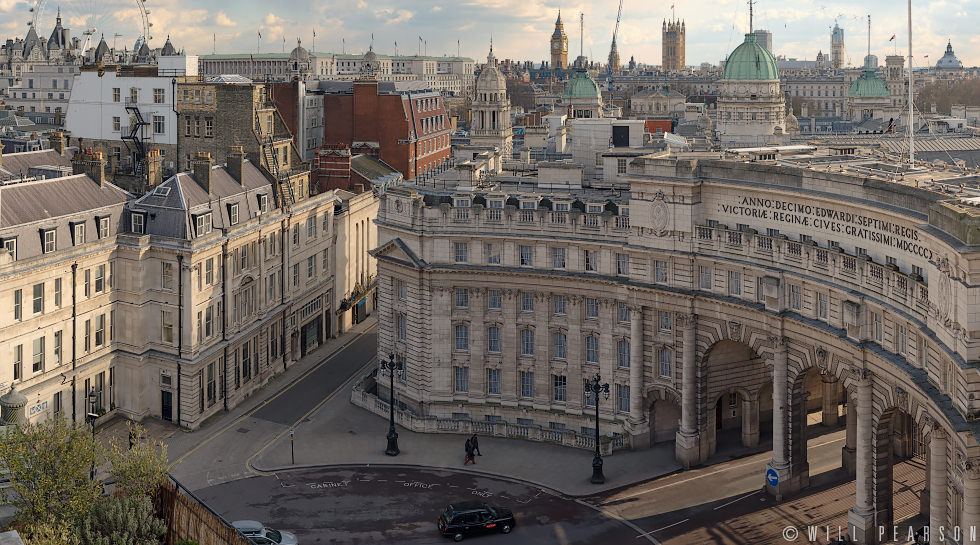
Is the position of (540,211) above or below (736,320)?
above

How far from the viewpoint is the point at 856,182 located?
64250 millimetres

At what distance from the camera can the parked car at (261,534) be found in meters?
61.7

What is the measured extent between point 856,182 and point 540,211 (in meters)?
23.5

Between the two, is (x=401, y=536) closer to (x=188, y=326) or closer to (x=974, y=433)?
(x=188, y=326)

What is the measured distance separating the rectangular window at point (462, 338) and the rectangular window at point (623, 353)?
10867 mm

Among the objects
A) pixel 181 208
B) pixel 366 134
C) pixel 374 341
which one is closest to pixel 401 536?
pixel 181 208

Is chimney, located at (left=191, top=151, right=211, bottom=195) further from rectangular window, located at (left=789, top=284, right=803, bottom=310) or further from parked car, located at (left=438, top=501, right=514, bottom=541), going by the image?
rectangular window, located at (left=789, top=284, right=803, bottom=310)

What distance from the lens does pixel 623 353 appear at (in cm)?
8050

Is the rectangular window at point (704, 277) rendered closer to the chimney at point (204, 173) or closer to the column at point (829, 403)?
the column at point (829, 403)

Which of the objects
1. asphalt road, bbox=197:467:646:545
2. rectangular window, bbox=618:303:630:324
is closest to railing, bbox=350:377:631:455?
asphalt road, bbox=197:467:646:545

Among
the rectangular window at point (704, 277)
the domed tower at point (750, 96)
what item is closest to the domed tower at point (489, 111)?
the domed tower at point (750, 96)

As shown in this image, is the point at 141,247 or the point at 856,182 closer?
the point at 856,182

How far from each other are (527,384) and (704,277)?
632 inches

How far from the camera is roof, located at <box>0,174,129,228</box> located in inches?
2872
